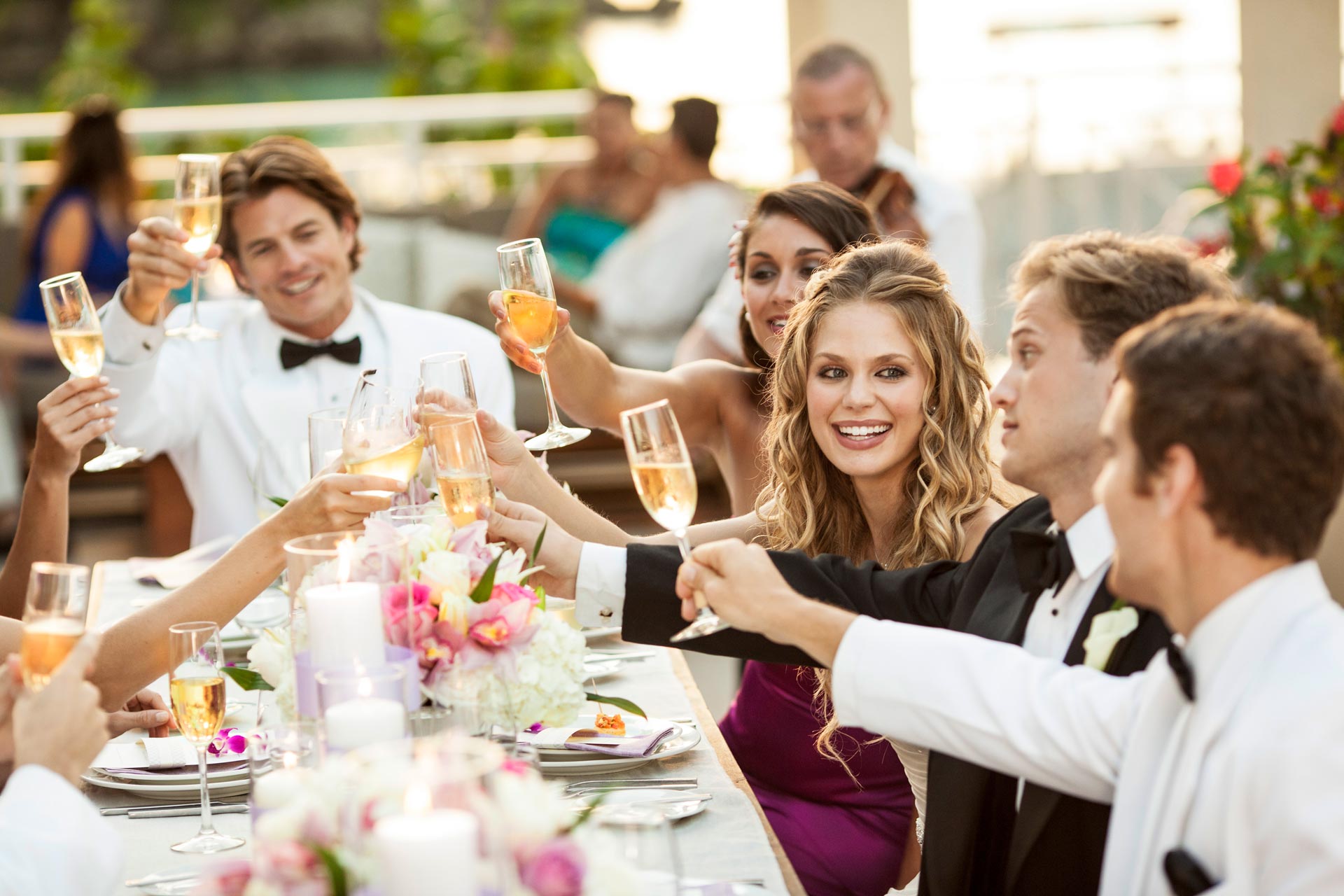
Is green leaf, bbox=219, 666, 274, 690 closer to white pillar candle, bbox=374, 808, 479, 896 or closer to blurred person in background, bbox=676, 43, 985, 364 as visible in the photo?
white pillar candle, bbox=374, 808, 479, 896

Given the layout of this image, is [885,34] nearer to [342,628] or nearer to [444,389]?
[444,389]

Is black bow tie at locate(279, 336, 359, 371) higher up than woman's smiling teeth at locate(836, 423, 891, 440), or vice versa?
black bow tie at locate(279, 336, 359, 371)

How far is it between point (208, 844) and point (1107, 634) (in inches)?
41.9

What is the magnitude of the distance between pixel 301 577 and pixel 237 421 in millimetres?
2141

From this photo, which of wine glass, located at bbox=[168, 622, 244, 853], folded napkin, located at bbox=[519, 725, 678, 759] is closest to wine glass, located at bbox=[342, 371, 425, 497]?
wine glass, located at bbox=[168, 622, 244, 853]

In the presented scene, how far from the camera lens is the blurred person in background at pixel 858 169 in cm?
432

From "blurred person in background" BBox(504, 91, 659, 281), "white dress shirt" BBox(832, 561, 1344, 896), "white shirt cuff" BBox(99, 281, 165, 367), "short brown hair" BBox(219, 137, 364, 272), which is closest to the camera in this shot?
"white dress shirt" BBox(832, 561, 1344, 896)

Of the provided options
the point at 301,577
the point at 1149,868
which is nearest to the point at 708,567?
the point at 301,577

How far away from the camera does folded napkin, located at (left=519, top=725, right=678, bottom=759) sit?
187cm

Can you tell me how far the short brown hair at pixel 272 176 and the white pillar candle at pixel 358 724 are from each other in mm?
2234

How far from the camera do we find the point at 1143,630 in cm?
162

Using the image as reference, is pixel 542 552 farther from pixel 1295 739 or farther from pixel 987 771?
pixel 1295 739

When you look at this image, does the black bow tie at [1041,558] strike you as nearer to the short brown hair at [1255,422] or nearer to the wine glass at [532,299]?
the short brown hair at [1255,422]

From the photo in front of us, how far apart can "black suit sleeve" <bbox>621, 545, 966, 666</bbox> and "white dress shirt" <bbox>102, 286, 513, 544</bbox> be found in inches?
58.6
